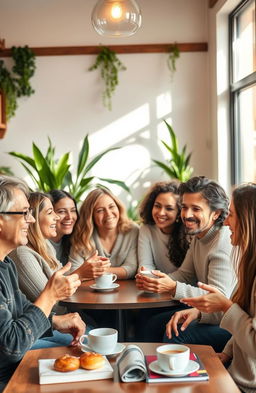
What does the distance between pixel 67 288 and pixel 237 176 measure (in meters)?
3.30

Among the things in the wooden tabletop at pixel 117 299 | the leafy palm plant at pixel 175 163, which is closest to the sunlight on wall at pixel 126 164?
the leafy palm plant at pixel 175 163

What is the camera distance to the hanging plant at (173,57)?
5.26 m

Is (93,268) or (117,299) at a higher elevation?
(93,268)

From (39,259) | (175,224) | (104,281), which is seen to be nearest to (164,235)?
(175,224)

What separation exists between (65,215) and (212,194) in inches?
40.6

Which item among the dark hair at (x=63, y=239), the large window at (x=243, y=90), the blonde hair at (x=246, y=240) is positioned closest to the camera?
the blonde hair at (x=246, y=240)

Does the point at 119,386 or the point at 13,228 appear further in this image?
the point at 13,228

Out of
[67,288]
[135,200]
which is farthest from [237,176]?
[67,288]

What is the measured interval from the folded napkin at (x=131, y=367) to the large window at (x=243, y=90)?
301cm

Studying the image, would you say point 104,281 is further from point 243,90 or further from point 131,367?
point 243,90

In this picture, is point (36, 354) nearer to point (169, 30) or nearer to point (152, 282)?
point (152, 282)

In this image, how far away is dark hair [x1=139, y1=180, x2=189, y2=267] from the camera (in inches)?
130

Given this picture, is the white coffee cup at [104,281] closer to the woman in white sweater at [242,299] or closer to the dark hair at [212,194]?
the dark hair at [212,194]

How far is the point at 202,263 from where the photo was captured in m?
2.82
